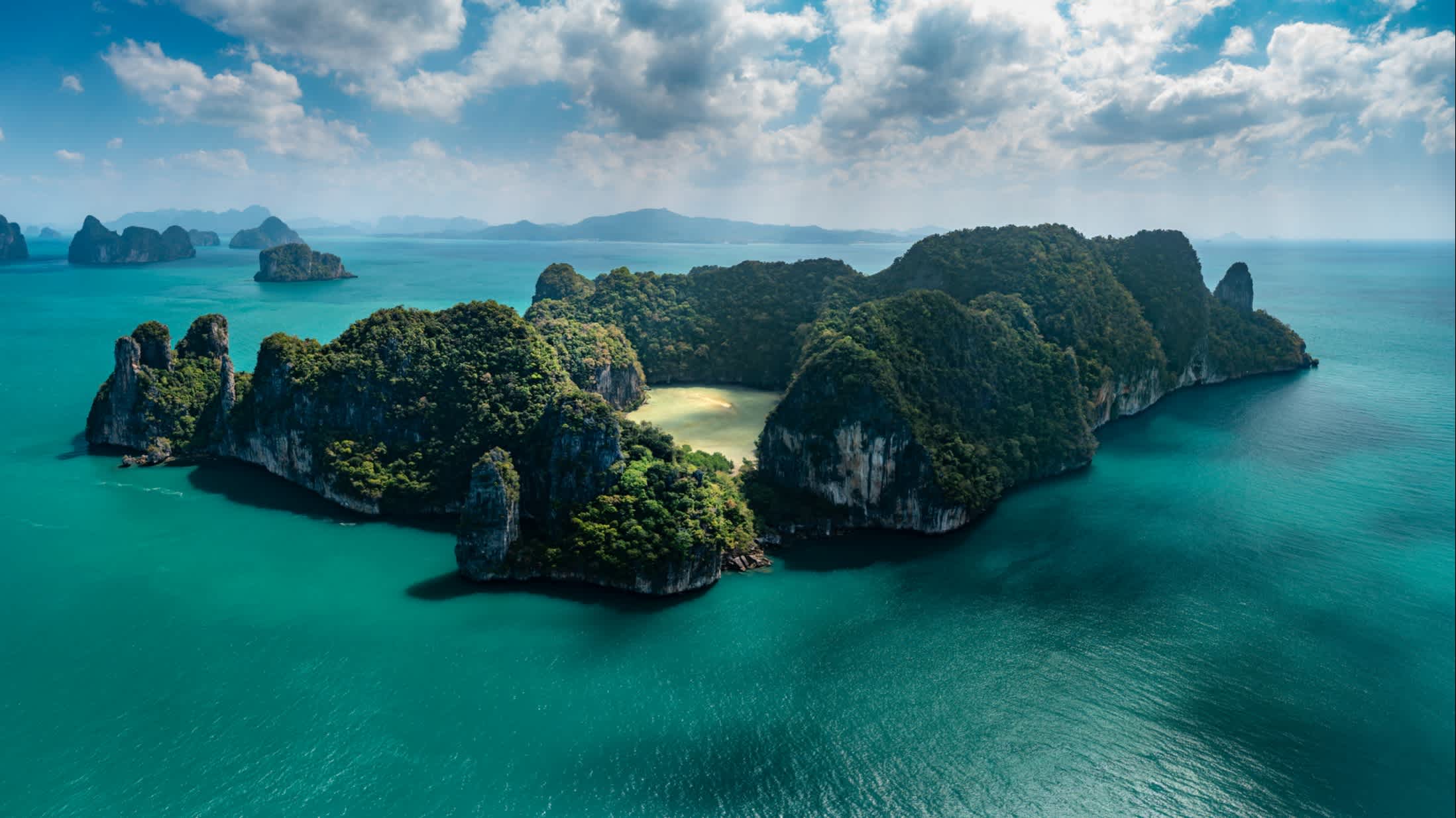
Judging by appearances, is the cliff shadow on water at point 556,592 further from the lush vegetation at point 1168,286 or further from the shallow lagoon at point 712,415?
the lush vegetation at point 1168,286

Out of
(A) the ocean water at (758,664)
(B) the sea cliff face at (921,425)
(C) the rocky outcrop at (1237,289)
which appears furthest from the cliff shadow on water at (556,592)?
(C) the rocky outcrop at (1237,289)

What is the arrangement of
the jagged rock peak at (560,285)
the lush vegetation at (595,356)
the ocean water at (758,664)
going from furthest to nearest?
the jagged rock peak at (560,285), the lush vegetation at (595,356), the ocean water at (758,664)

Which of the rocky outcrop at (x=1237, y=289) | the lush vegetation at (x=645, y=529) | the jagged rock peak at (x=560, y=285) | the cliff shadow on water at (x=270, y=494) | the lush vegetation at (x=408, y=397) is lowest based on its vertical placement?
the cliff shadow on water at (x=270, y=494)

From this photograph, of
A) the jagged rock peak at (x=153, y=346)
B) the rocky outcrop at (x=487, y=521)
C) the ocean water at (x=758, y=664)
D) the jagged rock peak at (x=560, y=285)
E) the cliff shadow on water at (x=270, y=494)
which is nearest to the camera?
the ocean water at (x=758, y=664)

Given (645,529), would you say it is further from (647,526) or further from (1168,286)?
(1168,286)

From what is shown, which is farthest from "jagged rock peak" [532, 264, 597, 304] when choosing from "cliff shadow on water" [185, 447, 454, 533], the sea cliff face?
"cliff shadow on water" [185, 447, 454, 533]

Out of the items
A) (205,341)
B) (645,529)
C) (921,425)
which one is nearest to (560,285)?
(205,341)
